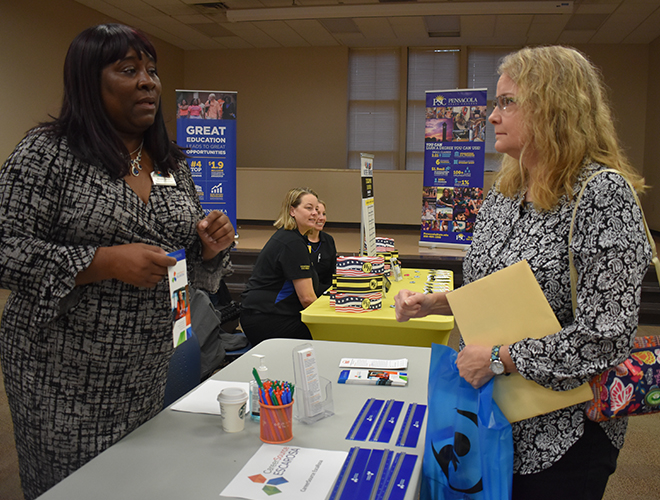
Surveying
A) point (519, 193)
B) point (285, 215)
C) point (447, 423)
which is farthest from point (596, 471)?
point (285, 215)

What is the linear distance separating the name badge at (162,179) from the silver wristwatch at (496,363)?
0.92 m

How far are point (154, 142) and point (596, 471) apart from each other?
1346 mm

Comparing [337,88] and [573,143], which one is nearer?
[573,143]

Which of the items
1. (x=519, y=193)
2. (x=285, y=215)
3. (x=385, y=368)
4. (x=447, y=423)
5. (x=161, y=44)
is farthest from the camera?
(x=161, y=44)

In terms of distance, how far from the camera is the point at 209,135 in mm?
7723

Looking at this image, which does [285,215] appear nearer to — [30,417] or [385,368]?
[385,368]

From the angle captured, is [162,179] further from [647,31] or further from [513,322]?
[647,31]

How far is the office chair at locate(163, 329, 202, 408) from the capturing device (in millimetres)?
1898

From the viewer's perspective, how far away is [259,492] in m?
1.11

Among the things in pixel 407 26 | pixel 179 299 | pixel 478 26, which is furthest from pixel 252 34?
pixel 179 299

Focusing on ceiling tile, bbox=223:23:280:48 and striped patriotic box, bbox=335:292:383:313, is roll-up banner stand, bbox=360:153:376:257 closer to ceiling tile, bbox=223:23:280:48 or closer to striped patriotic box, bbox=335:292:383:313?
striped patriotic box, bbox=335:292:383:313

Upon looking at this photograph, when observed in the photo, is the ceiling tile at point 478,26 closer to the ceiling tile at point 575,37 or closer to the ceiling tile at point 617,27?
the ceiling tile at point 575,37

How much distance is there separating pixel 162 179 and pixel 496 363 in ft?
3.12

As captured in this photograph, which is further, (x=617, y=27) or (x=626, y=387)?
(x=617, y=27)
